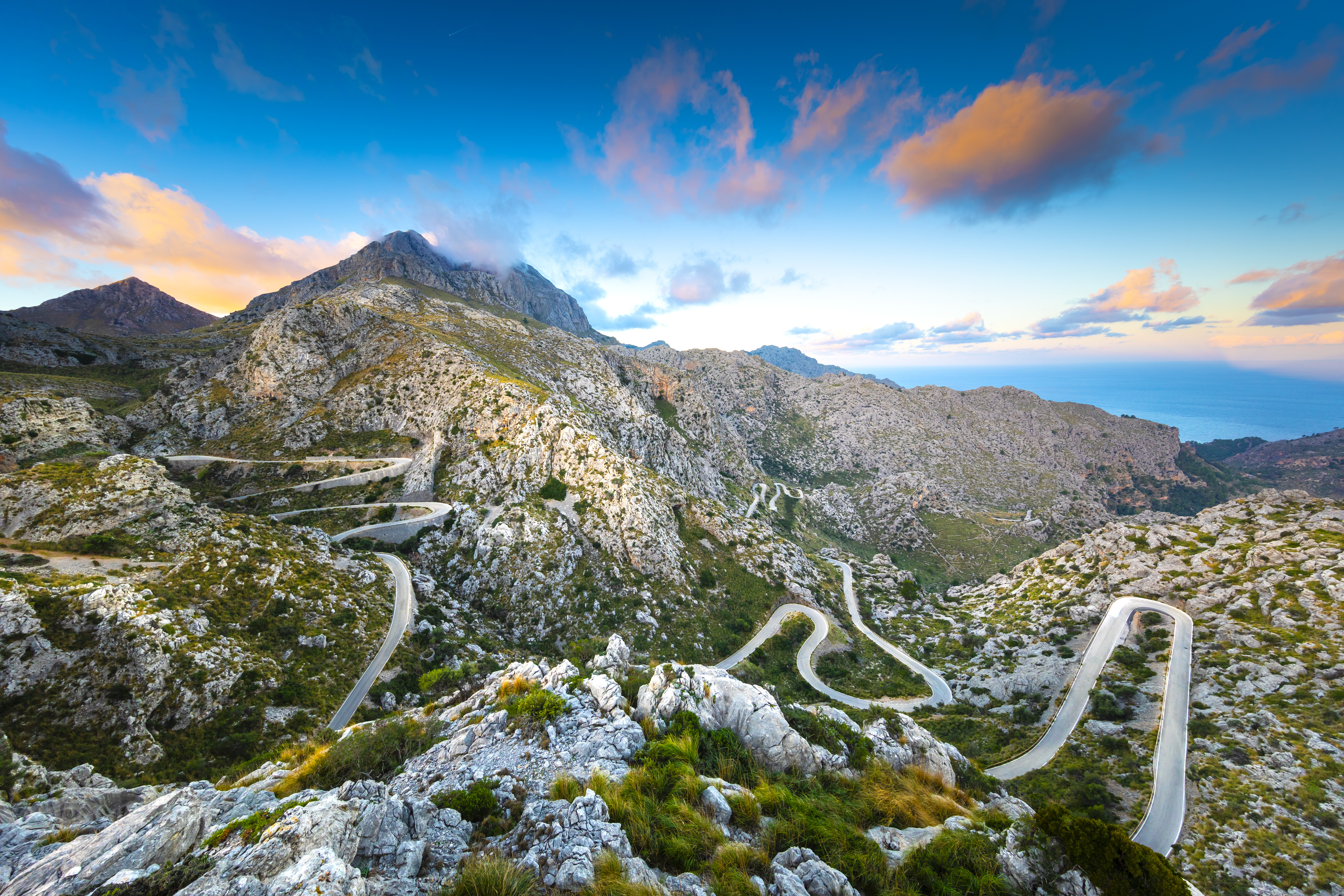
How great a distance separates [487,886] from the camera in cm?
748

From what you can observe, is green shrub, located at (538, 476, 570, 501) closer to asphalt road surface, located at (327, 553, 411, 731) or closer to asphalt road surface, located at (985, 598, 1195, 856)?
asphalt road surface, located at (327, 553, 411, 731)

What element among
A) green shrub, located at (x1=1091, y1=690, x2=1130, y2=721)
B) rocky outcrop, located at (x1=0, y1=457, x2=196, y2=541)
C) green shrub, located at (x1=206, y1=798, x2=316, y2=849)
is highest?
rocky outcrop, located at (x1=0, y1=457, x2=196, y2=541)

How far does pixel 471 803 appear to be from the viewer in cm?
1110

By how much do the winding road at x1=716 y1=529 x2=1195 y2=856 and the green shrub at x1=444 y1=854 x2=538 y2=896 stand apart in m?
28.4

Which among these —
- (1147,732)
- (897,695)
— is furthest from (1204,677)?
(897,695)

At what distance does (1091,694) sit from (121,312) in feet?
1023

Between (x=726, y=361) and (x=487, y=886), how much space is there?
621 feet

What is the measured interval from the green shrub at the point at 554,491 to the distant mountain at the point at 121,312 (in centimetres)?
21447

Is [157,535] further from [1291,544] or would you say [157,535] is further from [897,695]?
[1291,544]

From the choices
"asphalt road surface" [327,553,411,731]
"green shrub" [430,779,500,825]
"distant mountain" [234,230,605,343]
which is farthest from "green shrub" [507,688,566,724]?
"distant mountain" [234,230,605,343]

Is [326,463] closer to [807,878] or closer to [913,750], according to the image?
[807,878]

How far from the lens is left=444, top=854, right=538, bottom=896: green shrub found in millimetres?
7449

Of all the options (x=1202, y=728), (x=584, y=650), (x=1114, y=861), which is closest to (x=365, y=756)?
(x=584, y=650)

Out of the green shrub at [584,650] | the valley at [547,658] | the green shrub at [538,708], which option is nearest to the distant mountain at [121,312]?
the valley at [547,658]
